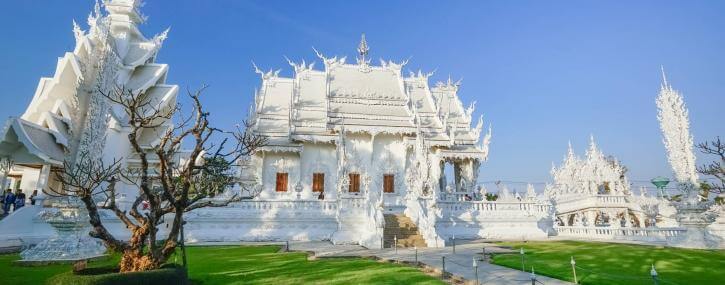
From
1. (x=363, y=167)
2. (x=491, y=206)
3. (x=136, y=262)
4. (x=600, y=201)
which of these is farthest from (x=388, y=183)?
(x=136, y=262)

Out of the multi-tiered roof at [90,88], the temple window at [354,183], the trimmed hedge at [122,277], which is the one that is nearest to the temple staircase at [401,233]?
the temple window at [354,183]

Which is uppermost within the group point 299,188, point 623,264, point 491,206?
point 299,188

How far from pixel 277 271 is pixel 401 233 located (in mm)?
7411

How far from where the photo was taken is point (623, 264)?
8.87m

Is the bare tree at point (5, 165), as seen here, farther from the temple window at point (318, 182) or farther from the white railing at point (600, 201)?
the white railing at point (600, 201)

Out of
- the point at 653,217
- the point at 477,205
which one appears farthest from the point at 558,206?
A: the point at 477,205

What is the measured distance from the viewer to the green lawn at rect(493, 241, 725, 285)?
708cm

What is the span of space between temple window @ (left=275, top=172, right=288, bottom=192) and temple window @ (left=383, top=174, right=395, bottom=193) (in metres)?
5.82

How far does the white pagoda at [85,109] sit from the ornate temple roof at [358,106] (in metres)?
6.01

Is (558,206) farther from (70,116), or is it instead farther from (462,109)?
(70,116)

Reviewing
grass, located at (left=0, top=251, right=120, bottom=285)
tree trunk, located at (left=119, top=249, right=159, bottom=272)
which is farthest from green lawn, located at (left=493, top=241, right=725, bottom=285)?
grass, located at (left=0, top=251, right=120, bottom=285)

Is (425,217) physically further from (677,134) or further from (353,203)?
(677,134)

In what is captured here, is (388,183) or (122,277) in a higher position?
(388,183)

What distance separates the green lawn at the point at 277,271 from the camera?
7090 mm
